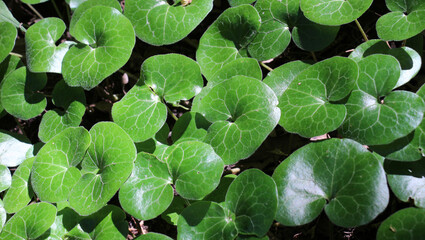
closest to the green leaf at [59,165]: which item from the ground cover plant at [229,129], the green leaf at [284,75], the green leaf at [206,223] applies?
the ground cover plant at [229,129]

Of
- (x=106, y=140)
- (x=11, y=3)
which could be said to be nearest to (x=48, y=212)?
(x=106, y=140)

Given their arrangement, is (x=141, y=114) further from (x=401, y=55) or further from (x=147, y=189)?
(x=401, y=55)

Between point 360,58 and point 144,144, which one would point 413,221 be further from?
point 144,144

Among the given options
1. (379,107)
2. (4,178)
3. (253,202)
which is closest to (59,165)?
(4,178)

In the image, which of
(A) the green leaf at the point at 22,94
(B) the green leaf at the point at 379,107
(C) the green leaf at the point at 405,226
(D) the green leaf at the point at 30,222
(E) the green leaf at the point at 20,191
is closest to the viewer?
(C) the green leaf at the point at 405,226

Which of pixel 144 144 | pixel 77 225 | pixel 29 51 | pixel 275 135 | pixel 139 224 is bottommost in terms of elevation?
pixel 139 224

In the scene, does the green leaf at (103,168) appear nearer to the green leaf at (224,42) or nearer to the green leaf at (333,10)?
the green leaf at (224,42)
